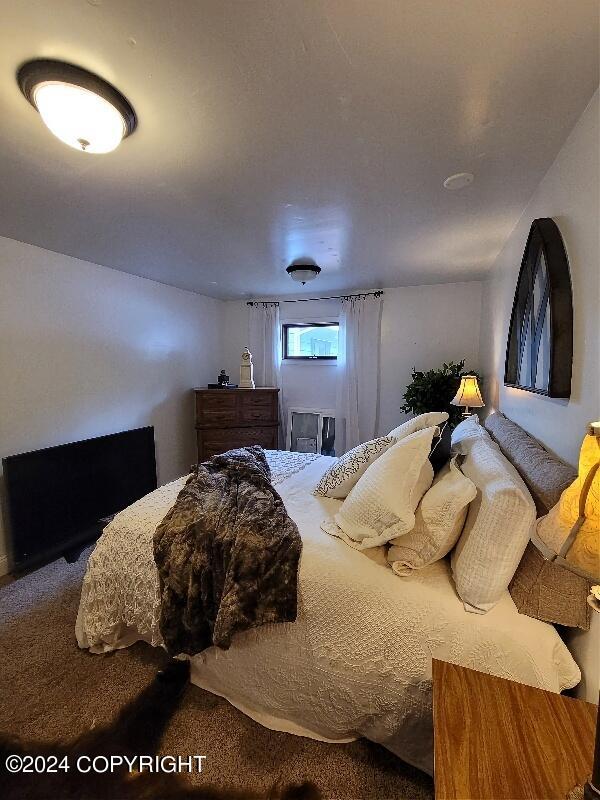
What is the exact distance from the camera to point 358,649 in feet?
3.95

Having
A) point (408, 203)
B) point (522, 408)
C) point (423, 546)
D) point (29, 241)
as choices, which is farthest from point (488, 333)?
point (29, 241)

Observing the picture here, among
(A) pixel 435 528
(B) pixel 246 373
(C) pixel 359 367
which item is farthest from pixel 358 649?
(B) pixel 246 373

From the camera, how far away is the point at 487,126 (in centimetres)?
125

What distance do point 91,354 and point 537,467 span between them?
337cm

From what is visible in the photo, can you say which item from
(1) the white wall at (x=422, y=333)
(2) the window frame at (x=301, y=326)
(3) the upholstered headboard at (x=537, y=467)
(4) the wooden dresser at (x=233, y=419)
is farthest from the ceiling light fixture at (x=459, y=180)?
(4) the wooden dresser at (x=233, y=419)

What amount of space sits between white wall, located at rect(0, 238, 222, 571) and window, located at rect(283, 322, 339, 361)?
118 centimetres

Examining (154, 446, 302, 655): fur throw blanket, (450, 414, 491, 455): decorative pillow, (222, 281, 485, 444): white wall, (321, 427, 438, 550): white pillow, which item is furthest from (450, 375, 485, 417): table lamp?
(154, 446, 302, 655): fur throw blanket

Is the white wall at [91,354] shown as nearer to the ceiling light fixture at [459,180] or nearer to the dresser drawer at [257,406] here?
the dresser drawer at [257,406]

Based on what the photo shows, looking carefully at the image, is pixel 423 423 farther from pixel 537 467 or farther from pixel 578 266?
pixel 578 266

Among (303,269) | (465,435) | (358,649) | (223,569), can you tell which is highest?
(303,269)

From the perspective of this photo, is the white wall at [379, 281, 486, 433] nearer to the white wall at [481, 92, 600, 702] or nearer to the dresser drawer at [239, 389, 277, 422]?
the dresser drawer at [239, 389, 277, 422]

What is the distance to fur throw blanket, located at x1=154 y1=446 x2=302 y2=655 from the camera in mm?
1290

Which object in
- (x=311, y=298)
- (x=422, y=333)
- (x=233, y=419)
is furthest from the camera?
(x=311, y=298)

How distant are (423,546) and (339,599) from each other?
382 mm
